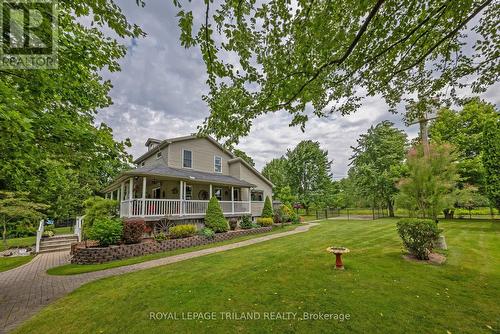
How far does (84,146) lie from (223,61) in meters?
3.99

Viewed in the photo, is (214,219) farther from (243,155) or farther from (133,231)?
(243,155)

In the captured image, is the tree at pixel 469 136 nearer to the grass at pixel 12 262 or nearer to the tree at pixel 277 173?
the tree at pixel 277 173

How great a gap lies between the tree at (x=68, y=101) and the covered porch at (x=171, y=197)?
17.1ft

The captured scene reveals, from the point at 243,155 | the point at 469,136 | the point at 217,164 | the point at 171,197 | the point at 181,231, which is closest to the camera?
the point at 181,231

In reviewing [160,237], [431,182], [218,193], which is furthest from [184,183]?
[431,182]

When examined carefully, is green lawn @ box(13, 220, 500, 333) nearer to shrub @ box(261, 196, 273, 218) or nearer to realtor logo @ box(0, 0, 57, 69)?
realtor logo @ box(0, 0, 57, 69)

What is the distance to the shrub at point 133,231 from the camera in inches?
382

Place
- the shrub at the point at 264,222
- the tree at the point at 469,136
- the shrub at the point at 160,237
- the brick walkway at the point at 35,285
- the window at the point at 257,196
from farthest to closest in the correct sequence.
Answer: the window at the point at 257,196 < the tree at the point at 469,136 < the shrub at the point at 264,222 < the shrub at the point at 160,237 < the brick walkway at the point at 35,285

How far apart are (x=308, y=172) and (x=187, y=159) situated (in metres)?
24.0

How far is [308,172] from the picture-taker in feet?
115

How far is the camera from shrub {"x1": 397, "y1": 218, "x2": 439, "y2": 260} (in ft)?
22.9

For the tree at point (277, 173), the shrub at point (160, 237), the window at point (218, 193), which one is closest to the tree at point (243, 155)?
the tree at point (277, 173)

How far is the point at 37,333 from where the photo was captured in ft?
12.0

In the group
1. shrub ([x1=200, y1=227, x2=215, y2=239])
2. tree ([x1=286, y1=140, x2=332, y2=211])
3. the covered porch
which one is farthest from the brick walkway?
tree ([x1=286, y1=140, x2=332, y2=211])
